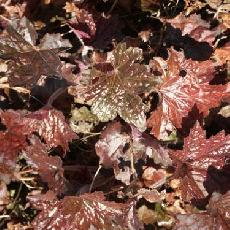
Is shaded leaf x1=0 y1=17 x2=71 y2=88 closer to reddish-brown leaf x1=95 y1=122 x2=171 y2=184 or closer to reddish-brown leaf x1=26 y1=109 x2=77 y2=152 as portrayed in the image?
reddish-brown leaf x1=26 y1=109 x2=77 y2=152

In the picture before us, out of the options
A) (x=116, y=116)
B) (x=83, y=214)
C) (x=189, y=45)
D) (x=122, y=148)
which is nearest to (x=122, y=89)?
(x=116, y=116)

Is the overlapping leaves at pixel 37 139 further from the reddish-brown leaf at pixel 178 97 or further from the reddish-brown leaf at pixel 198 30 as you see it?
the reddish-brown leaf at pixel 198 30

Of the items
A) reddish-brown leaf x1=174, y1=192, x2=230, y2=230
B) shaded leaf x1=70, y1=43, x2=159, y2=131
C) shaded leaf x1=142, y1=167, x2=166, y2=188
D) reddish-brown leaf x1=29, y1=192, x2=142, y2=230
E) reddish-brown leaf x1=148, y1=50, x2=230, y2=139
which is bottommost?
shaded leaf x1=142, y1=167, x2=166, y2=188

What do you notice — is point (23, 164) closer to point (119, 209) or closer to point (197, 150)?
point (119, 209)

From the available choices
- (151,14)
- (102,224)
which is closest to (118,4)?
(151,14)

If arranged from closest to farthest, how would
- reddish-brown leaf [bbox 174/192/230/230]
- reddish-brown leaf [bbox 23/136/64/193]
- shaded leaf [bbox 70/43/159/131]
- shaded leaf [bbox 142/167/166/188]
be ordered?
reddish-brown leaf [bbox 174/192/230/230] → shaded leaf [bbox 70/43/159/131] → reddish-brown leaf [bbox 23/136/64/193] → shaded leaf [bbox 142/167/166/188]

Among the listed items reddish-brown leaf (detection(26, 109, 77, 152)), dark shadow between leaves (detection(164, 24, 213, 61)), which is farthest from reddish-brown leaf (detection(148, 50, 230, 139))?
reddish-brown leaf (detection(26, 109, 77, 152))
